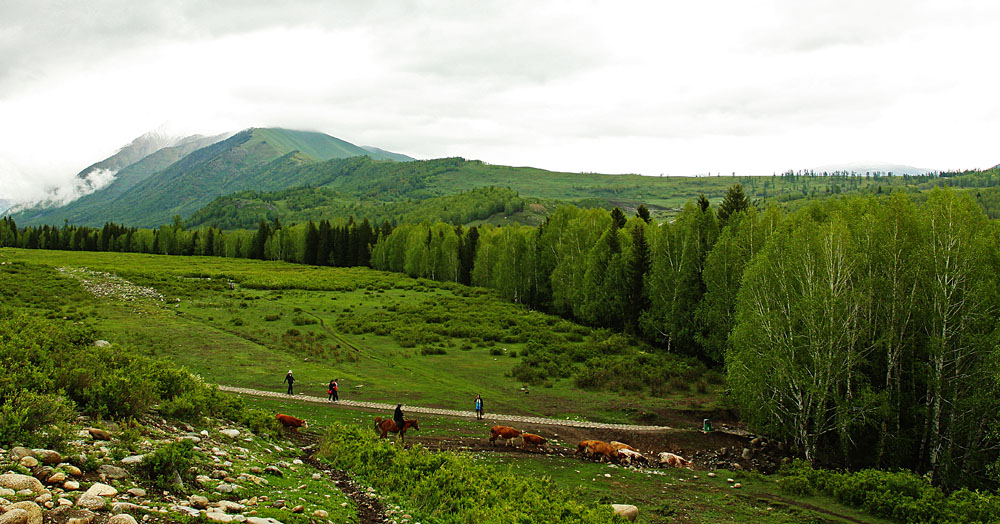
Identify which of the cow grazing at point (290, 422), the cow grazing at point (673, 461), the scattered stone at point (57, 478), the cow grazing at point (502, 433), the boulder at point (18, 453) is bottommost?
the cow grazing at point (673, 461)

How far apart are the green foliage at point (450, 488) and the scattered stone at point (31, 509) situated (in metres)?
7.63

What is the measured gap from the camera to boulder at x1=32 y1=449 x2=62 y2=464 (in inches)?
388

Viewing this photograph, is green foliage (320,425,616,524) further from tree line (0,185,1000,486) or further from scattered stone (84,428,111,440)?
tree line (0,185,1000,486)

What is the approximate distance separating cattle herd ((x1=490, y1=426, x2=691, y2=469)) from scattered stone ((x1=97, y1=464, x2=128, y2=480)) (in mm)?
16081

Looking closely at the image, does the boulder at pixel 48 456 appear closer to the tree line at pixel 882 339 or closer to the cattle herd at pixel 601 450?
the cattle herd at pixel 601 450

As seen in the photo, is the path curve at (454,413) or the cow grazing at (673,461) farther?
the path curve at (454,413)

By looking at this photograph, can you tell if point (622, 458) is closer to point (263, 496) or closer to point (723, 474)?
point (723, 474)

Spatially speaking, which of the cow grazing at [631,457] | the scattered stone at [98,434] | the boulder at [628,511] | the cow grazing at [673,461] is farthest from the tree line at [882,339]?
the scattered stone at [98,434]

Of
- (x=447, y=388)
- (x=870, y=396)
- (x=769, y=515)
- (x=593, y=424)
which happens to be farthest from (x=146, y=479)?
(x=870, y=396)

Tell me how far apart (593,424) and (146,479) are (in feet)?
78.6

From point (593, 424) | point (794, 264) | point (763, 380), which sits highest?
point (794, 264)

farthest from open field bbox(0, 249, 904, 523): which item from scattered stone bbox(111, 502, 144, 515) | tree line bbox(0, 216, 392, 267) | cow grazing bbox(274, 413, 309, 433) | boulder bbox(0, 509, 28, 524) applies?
tree line bbox(0, 216, 392, 267)

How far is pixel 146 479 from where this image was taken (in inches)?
421

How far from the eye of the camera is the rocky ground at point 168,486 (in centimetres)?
845
